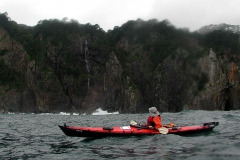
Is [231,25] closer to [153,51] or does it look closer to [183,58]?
[153,51]

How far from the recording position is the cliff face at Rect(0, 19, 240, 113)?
74.9 m

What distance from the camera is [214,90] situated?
71750 millimetres

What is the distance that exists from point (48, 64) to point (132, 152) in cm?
9008

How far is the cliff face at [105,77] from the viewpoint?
246 feet

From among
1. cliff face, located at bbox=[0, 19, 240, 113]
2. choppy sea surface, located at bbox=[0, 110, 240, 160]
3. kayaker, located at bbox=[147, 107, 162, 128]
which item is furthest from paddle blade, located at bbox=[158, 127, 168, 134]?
cliff face, located at bbox=[0, 19, 240, 113]

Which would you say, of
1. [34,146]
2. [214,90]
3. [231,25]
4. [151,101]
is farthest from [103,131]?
[231,25]

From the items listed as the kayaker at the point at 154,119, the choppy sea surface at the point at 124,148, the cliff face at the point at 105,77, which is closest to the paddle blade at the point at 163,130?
the choppy sea surface at the point at 124,148

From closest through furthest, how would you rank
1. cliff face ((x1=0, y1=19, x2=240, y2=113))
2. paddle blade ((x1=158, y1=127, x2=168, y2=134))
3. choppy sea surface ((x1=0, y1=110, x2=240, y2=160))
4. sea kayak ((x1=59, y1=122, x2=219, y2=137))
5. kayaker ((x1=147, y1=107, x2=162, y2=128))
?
1. choppy sea surface ((x1=0, y1=110, x2=240, y2=160))
2. sea kayak ((x1=59, y1=122, x2=219, y2=137))
3. paddle blade ((x1=158, y1=127, x2=168, y2=134))
4. kayaker ((x1=147, y1=107, x2=162, y2=128))
5. cliff face ((x1=0, y1=19, x2=240, y2=113))

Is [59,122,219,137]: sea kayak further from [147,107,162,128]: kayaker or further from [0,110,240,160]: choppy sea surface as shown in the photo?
[147,107,162,128]: kayaker

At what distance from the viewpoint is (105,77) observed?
9369 centimetres

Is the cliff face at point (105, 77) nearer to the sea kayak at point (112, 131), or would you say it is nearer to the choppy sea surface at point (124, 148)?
the sea kayak at point (112, 131)

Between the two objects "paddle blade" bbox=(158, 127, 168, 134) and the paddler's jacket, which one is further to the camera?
the paddler's jacket

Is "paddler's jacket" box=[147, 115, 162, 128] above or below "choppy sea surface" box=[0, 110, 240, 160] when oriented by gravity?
above

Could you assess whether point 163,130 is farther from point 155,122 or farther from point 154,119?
point 154,119
